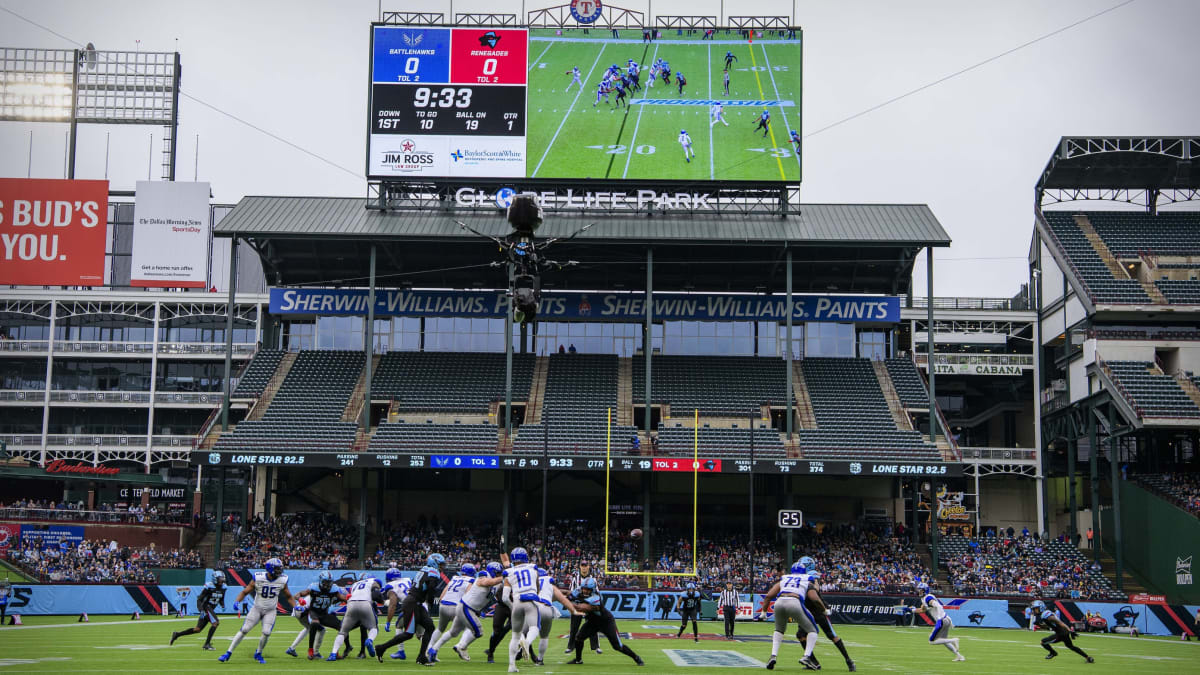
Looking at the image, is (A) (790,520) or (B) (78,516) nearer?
(A) (790,520)

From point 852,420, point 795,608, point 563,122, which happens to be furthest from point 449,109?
point 795,608

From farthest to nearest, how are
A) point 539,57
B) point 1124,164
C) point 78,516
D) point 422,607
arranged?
point 1124,164, point 539,57, point 78,516, point 422,607

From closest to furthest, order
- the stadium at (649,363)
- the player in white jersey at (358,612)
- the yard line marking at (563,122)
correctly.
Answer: the player in white jersey at (358,612) < the stadium at (649,363) < the yard line marking at (563,122)

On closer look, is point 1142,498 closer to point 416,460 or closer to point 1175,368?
point 1175,368

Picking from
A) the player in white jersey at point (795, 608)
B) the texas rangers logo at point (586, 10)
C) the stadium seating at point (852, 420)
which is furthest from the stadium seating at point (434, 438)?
the player in white jersey at point (795, 608)

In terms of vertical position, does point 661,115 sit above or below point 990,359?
above

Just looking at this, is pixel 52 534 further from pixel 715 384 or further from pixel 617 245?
pixel 715 384

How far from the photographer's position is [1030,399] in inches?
2584

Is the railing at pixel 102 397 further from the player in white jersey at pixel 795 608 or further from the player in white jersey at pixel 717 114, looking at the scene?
the player in white jersey at pixel 795 608

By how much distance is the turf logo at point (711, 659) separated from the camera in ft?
70.8

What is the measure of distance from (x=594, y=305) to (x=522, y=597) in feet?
129

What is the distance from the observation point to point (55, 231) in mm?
63938

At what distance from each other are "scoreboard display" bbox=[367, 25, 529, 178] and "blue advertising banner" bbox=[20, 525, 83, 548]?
848 inches

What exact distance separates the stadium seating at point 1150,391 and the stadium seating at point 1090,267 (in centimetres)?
323
